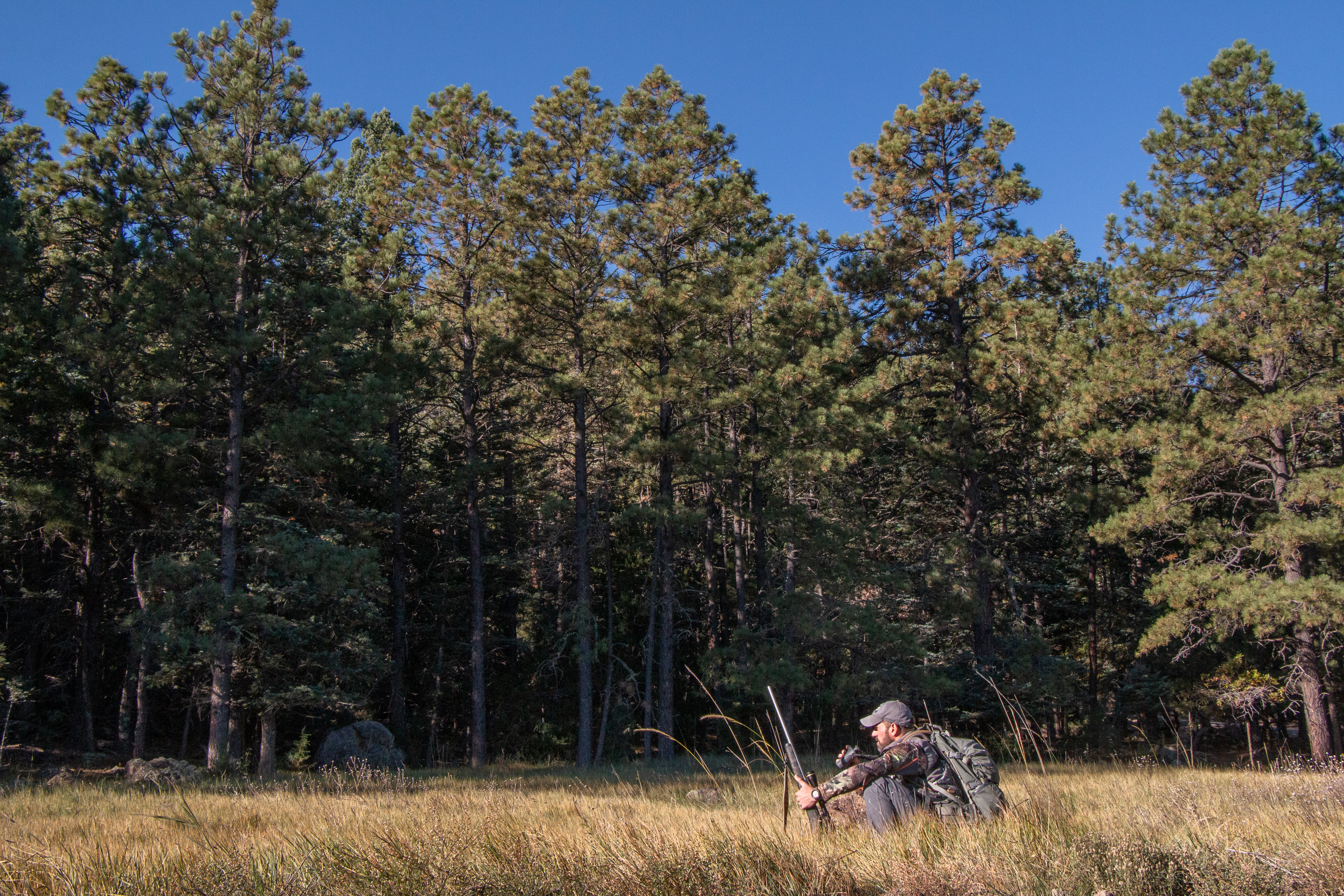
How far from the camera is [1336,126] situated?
14305 mm

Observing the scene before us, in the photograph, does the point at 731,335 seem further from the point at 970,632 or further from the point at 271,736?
the point at 271,736

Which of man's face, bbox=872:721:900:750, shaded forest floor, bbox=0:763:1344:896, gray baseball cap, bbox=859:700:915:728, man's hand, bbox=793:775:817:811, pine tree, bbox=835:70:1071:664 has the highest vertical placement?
pine tree, bbox=835:70:1071:664

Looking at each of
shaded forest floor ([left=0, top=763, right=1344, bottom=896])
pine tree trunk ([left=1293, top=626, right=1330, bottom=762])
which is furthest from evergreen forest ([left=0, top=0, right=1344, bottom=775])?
shaded forest floor ([left=0, top=763, right=1344, bottom=896])

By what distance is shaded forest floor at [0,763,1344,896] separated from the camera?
3.53 meters

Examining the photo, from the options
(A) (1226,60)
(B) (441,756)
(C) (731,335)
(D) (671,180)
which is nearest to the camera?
(A) (1226,60)

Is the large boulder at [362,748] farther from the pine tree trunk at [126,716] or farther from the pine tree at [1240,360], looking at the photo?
the pine tree at [1240,360]

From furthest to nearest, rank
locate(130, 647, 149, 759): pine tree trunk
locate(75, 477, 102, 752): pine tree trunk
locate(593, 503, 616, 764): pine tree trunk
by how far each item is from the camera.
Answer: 1. locate(593, 503, 616, 764): pine tree trunk
2. locate(75, 477, 102, 752): pine tree trunk
3. locate(130, 647, 149, 759): pine tree trunk

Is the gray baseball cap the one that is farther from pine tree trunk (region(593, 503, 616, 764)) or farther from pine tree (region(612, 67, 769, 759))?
pine tree trunk (region(593, 503, 616, 764))

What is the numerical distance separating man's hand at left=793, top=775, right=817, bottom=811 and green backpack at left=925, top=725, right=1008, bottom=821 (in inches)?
36.5

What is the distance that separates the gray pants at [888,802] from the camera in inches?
191

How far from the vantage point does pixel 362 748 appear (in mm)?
17297

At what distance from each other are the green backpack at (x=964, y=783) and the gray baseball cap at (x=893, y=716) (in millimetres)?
202

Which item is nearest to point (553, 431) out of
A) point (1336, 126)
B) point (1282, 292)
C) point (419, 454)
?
point (419, 454)

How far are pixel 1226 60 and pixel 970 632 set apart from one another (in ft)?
43.2
